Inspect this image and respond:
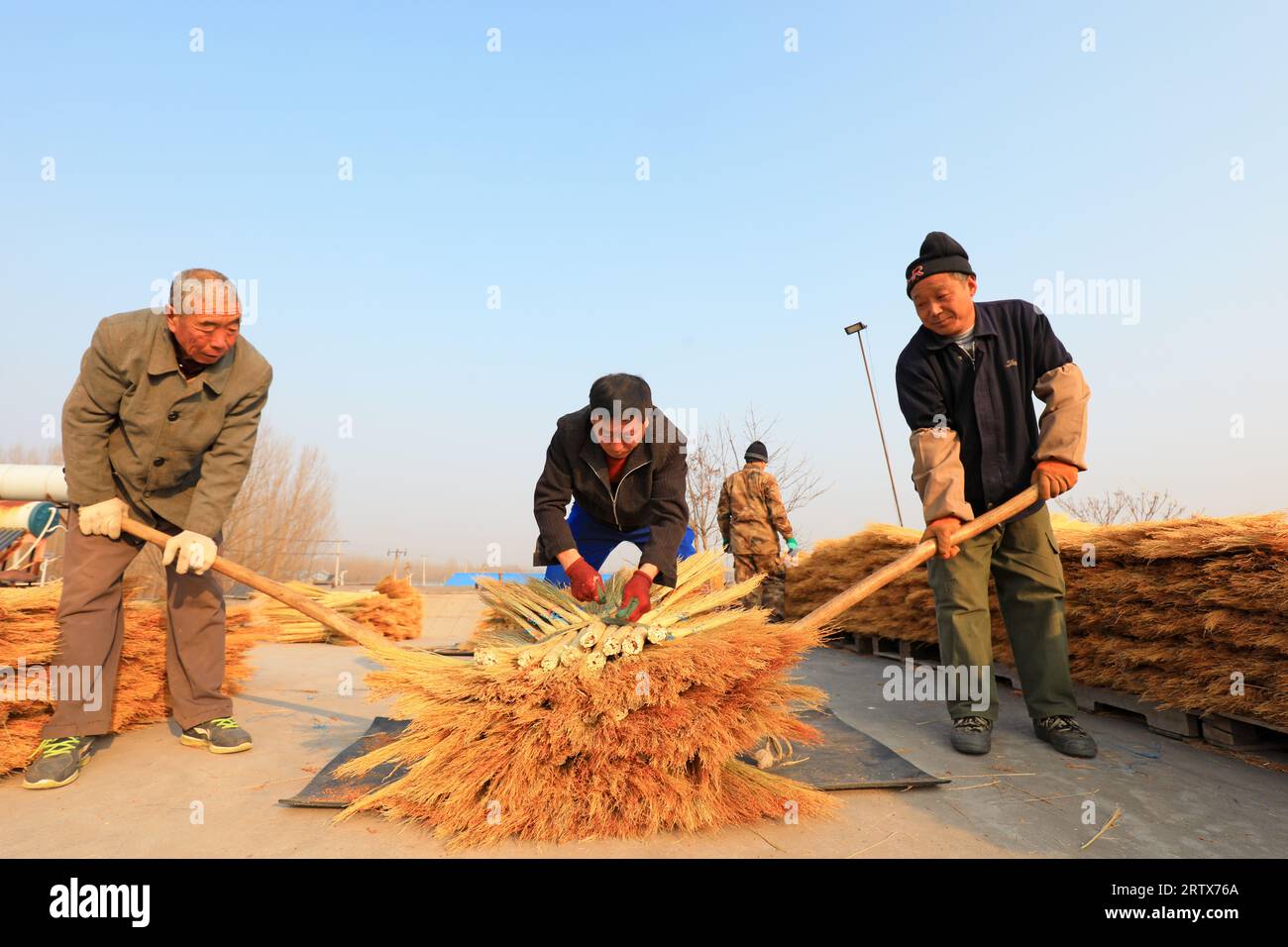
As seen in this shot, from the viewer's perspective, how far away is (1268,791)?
2.43 m

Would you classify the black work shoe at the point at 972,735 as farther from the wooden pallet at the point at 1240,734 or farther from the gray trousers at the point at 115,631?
the gray trousers at the point at 115,631

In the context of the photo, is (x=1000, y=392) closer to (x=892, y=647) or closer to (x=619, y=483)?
(x=619, y=483)

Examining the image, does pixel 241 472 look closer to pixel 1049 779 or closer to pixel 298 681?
pixel 298 681

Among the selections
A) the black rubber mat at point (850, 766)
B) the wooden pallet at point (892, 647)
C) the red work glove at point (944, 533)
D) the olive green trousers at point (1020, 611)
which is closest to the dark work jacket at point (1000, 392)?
the olive green trousers at point (1020, 611)

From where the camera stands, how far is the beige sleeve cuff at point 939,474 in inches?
117

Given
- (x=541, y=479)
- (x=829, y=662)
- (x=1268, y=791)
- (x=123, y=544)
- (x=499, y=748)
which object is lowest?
(x=829, y=662)

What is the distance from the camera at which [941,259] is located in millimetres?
3080

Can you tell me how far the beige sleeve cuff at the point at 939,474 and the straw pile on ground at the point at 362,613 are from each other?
18.4 ft

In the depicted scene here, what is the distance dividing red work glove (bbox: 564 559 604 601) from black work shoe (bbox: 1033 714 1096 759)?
2017 mm

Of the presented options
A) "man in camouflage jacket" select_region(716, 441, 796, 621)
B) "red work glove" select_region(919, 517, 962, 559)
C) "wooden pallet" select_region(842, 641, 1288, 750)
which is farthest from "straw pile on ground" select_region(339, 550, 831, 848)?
"man in camouflage jacket" select_region(716, 441, 796, 621)

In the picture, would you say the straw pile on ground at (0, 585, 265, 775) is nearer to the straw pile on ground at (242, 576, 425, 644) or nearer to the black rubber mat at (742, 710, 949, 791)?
the black rubber mat at (742, 710, 949, 791)

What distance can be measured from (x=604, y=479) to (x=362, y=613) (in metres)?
5.75
